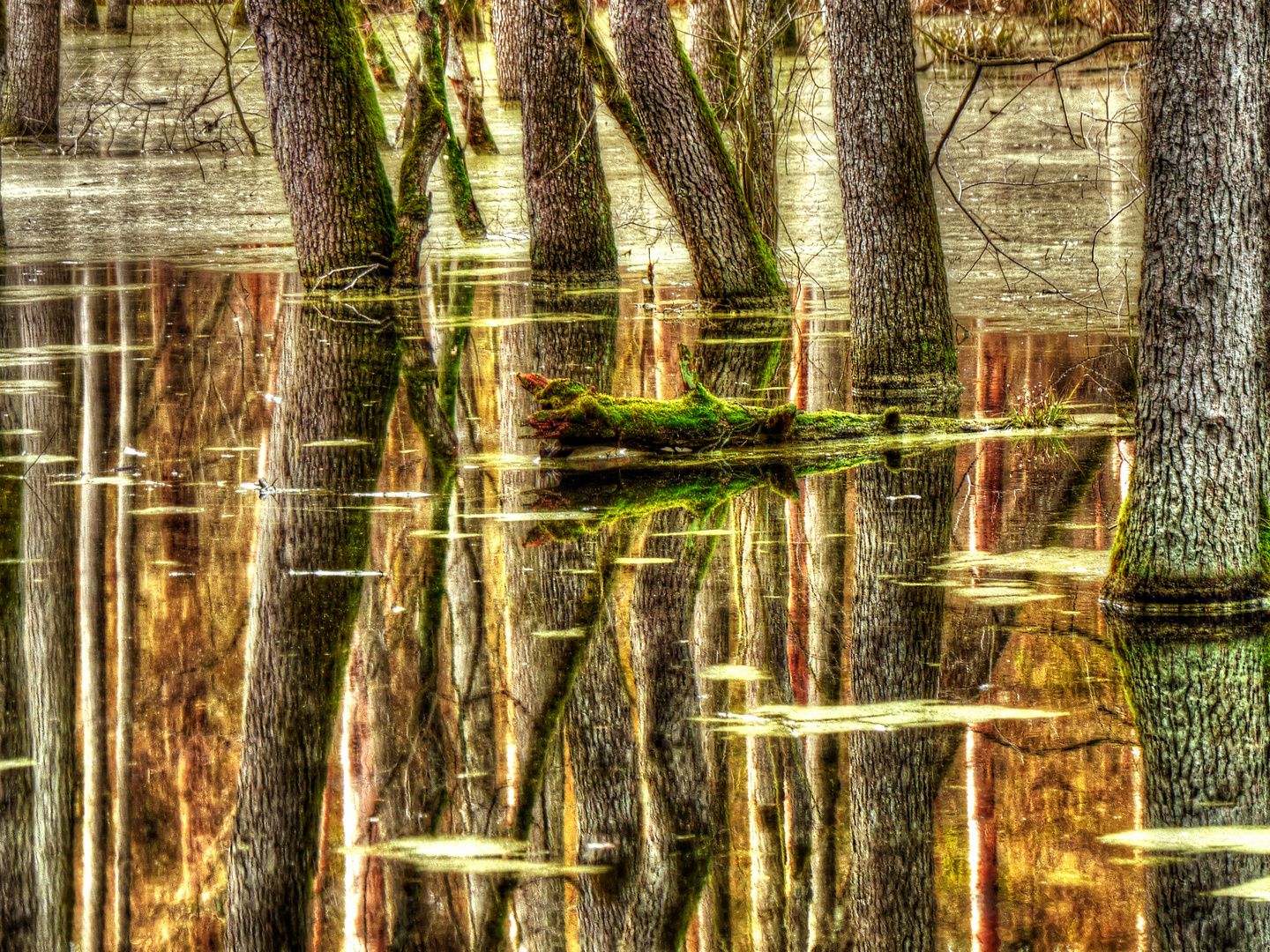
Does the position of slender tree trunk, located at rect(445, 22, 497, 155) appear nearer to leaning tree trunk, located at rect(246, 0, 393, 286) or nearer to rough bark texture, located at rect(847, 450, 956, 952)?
leaning tree trunk, located at rect(246, 0, 393, 286)

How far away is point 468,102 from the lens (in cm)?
2459

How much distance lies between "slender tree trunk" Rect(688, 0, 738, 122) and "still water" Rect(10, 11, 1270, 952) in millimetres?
6045

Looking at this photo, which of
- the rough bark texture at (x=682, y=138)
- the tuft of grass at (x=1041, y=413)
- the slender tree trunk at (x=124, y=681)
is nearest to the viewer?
the slender tree trunk at (x=124, y=681)

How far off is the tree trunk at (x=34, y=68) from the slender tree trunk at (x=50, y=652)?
18223mm

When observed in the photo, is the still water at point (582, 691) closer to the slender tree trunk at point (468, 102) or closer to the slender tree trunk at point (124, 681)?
the slender tree trunk at point (124, 681)

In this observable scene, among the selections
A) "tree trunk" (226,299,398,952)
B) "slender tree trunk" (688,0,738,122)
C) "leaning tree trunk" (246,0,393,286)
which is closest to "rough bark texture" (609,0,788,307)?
"slender tree trunk" (688,0,738,122)

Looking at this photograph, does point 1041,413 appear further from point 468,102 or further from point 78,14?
point 78,14

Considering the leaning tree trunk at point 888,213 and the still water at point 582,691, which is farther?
the leaning tree trunk at point 888,213

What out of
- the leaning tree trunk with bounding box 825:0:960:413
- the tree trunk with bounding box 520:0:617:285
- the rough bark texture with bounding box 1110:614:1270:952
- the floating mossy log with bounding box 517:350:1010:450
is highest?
the tree trunk with bounding box 520:0:617:285

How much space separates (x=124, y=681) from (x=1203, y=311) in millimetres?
4173

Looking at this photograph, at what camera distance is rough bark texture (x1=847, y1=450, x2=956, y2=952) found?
178 inches

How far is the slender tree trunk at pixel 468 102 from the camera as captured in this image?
2255 centimetres

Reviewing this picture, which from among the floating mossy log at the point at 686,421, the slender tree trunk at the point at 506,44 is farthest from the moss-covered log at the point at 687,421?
the slender tree trunk at the point at 506,44

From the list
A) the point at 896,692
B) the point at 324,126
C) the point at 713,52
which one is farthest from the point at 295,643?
the point at 713,52
